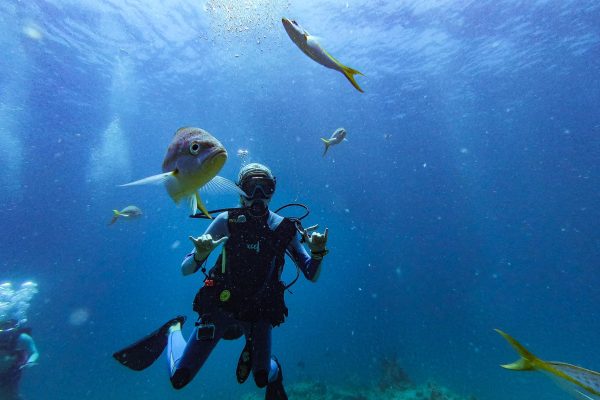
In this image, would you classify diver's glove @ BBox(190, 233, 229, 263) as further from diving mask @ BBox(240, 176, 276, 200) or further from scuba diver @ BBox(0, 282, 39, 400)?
scuba diver @ BBox(0, 282, 39, 400)

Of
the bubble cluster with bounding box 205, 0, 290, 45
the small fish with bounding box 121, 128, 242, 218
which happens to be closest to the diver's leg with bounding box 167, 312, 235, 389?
the small fish with bounding box 121, 128, 242, 218

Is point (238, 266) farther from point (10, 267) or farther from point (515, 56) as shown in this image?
point (10, 267)

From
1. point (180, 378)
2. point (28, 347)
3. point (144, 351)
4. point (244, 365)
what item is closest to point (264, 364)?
point (244, 365)

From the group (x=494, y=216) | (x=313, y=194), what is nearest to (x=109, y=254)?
(x=313, y=194)

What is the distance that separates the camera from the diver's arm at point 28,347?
8438 mm

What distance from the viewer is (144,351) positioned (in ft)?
14.7

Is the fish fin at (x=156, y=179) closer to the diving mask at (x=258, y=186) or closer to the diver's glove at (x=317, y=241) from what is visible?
the diver's glove at (x=317, y=241)

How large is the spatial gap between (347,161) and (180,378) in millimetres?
43850

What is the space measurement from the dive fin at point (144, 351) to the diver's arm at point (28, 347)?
6.96 metres

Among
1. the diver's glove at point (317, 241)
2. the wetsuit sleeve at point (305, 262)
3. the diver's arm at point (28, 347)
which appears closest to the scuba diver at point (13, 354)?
the diver's arm at point (28, 347)

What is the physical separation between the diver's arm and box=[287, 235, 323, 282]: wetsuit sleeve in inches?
372

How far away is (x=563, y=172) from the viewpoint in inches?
2264

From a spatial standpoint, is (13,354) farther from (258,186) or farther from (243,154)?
(243,154)

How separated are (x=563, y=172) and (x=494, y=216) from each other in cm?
2027
